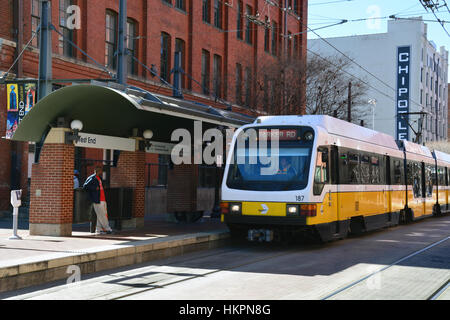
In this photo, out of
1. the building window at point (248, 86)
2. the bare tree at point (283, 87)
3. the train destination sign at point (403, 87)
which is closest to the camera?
the bare tree at point (283, 87)

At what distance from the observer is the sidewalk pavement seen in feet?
32.2

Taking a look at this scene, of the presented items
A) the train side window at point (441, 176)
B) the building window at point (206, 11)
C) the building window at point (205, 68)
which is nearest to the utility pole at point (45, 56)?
the building window at point (205, 68)

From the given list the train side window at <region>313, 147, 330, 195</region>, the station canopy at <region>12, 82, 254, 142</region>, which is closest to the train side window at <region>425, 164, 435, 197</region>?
the station canopy at <region>12, 82, 254, 142</region>

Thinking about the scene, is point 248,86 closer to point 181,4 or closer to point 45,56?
point 181,4

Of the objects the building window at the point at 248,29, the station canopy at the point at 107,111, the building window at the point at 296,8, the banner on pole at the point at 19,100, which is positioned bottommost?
the station canopy at the point at 107,111

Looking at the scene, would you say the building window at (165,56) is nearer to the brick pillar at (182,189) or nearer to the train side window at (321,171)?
the brick pillar at (182,189)

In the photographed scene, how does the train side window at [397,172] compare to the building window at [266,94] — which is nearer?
the train side window at [397,172]

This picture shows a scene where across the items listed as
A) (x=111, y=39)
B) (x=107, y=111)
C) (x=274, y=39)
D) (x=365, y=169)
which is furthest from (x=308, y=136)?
(x=274, y=39)

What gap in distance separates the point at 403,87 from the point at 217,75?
41.1 metres

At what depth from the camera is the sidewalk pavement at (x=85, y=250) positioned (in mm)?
9805

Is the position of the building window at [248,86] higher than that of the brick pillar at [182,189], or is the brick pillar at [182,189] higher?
the building window at [248,86]

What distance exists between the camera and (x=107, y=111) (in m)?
15.8

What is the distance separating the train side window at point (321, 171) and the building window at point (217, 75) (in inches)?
791
